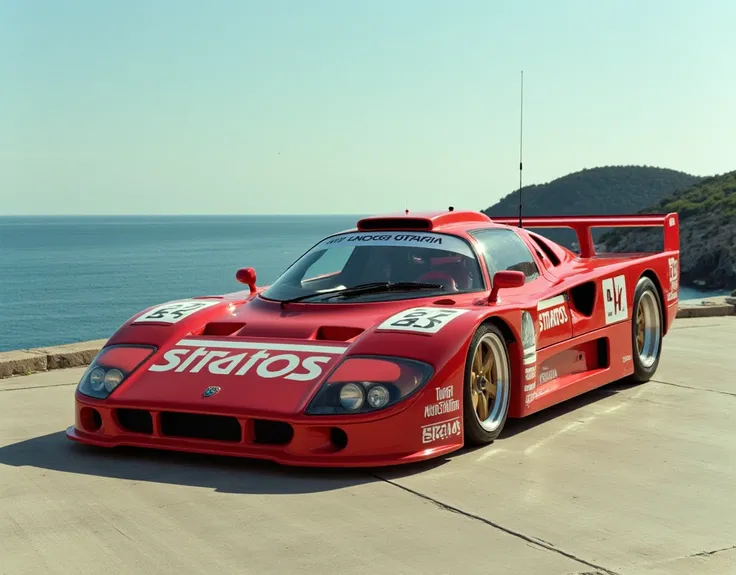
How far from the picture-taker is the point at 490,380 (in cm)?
577

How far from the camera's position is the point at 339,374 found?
5051 mm

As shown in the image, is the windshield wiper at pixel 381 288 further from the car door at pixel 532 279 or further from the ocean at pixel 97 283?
the ocean at pixel 97 283

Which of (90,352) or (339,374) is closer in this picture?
(339,374)

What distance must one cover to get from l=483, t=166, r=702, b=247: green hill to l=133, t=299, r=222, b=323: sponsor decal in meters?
128

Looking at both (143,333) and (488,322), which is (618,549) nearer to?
(488,322)

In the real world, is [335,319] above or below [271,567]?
above

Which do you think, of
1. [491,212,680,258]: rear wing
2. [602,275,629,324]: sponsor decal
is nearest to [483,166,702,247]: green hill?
[491,212,680,258]: rear wing

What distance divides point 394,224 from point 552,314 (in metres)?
1.18

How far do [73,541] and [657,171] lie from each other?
150401 millimetres

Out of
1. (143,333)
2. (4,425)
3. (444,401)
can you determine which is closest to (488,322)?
(444,401)

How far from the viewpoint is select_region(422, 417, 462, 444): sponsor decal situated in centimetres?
508

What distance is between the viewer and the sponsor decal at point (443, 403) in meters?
5.08

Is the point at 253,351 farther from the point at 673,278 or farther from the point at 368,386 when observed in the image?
the point at 673,278

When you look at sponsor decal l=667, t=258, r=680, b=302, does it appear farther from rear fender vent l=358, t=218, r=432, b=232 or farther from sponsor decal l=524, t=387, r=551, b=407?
rear fender vent l=358, t=218, r=432, b=232
